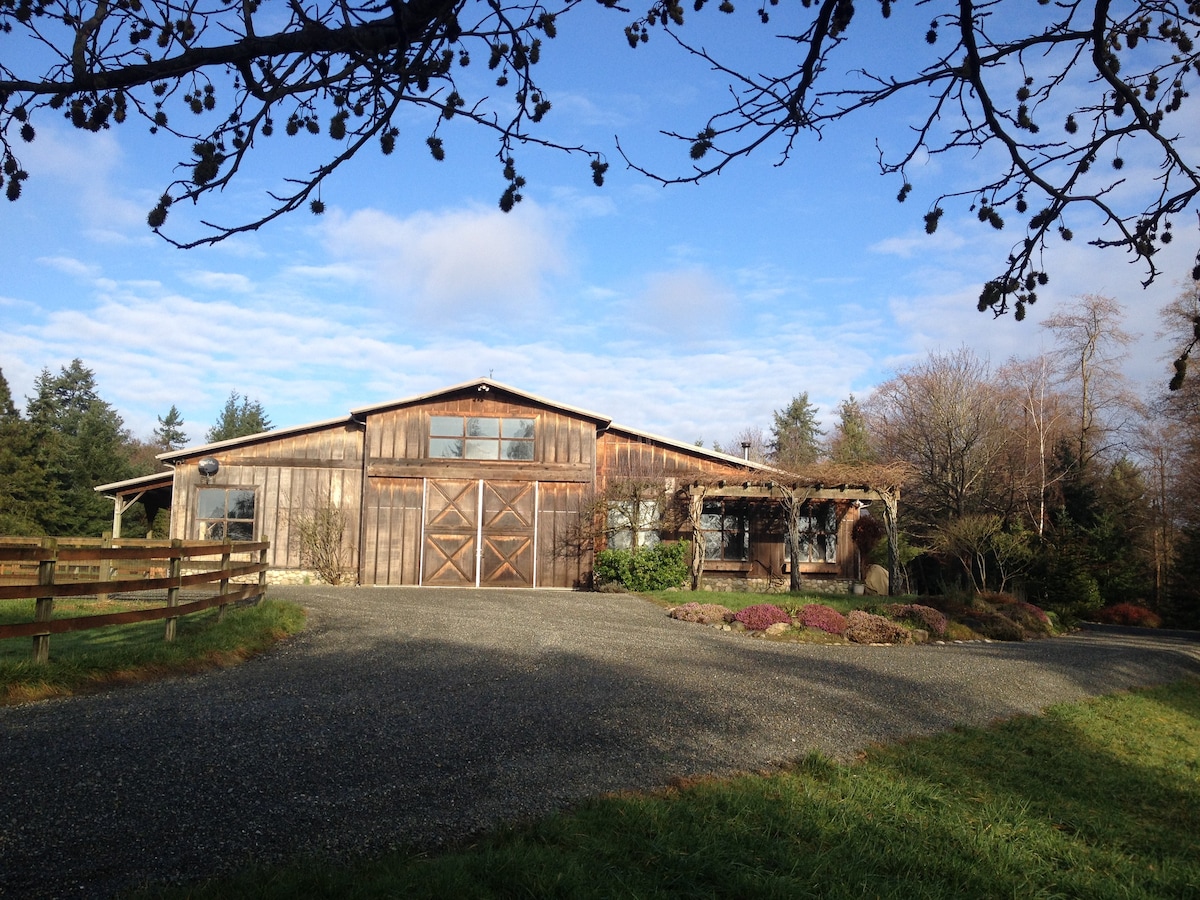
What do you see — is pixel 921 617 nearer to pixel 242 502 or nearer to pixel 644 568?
pixel 644 568

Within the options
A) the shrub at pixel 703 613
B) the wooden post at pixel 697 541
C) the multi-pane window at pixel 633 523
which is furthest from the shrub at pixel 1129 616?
the shrub at pixel 703 613

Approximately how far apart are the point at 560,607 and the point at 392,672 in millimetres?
7752

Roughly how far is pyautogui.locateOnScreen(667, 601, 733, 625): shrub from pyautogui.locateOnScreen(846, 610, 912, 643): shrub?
6.55 feet

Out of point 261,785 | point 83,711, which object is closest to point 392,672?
point 83,711

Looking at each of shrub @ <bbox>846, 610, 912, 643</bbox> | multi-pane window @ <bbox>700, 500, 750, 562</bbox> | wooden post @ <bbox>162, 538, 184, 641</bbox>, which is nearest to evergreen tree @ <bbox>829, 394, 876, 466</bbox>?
multi-pane window @ <bbox>700, 500, 750, 562</bbox>

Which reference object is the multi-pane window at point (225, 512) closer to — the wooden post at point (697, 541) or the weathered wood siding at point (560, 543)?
the weathered wood siding at point (560, 543)

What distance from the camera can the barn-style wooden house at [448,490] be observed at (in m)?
20.8

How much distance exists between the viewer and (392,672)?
7957mm

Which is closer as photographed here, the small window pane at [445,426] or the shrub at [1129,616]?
the small window pane at [445,426]

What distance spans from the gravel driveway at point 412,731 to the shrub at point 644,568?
7.86 metres

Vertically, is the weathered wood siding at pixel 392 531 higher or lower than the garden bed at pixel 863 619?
higher

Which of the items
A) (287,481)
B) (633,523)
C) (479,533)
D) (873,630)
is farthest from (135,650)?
(633,523)

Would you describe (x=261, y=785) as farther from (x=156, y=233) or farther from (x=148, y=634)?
(x=148, y=634)

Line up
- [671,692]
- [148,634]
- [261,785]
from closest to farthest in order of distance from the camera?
[261,785], [671,692], [148,634]
